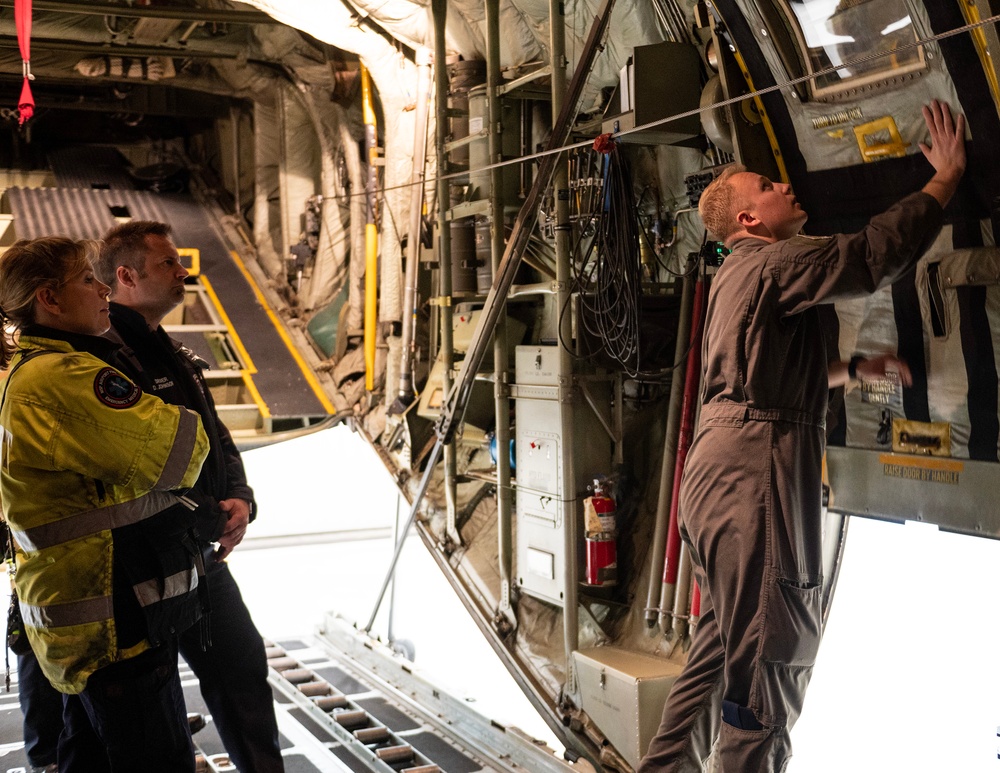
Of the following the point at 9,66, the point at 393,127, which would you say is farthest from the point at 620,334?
the point at 9,66

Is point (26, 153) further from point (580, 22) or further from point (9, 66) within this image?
point (580, 22)

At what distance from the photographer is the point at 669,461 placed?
4.28 meters

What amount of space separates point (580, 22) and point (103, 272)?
8.00 ft

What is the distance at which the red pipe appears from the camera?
13.5 feet

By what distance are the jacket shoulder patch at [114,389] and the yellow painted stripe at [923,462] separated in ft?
7.27

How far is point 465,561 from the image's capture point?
5.59 metres

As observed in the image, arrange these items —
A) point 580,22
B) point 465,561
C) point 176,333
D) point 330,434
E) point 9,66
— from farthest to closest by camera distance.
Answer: point 330,434
point 9,66
point 176,333
point 465,561
point 580,22

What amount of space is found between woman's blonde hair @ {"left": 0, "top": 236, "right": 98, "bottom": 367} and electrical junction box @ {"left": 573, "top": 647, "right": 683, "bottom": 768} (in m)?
2.48

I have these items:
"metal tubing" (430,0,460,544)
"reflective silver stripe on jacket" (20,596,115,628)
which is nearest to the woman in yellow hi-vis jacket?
"reflective silver stripe on jacket" (20,596,115,628)

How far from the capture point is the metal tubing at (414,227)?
6449 millimetres

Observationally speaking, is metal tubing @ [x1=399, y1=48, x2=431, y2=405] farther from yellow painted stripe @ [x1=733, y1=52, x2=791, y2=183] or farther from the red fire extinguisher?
yellow painted stripe @ [x1=733, y1=52, x2=791, y2=183]

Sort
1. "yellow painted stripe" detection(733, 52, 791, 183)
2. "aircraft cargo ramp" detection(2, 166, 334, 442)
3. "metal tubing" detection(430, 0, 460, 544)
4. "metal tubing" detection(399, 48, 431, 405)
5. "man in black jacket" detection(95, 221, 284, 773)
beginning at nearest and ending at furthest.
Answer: "man in black jacket" detection(95, 221, 284, 773)
"yellow painted stripe" detection(733, 52, 791, 183)
"metal tubing" detection(430, 0, 460, 544)
"metal tubing" detection(399, 48, 431, 405)
"aircraft cargo ramp" detection(2, 166, 334, 442)

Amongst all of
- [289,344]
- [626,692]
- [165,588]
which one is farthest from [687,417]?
Answer: [289,344]

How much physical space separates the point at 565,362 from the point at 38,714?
2.49 meters
